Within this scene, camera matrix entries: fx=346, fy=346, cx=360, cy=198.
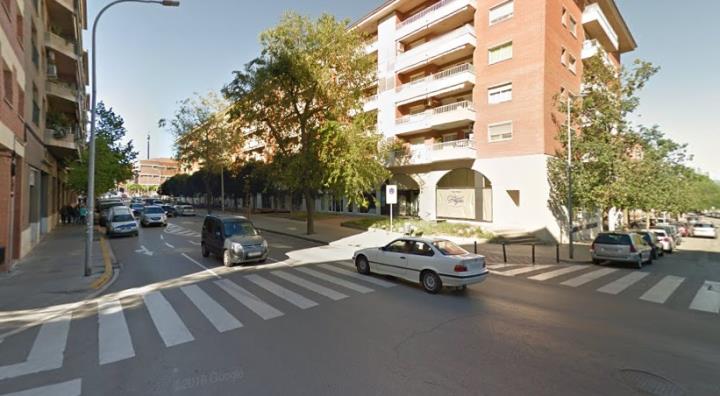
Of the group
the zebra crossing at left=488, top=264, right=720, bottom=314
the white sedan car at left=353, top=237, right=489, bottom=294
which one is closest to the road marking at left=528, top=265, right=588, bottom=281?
the zebra crossing at left=488, top=264, right=720, bottom=314

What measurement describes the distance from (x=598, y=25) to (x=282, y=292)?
3438 centimetres

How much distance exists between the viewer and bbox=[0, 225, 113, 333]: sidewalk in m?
7.85

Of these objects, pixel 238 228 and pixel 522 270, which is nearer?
pixel 522 270

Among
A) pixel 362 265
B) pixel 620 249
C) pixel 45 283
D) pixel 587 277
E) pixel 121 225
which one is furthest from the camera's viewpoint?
pixel 121 225

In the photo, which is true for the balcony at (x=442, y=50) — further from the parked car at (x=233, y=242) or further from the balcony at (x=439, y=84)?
the parked car at (x=233, y=242)

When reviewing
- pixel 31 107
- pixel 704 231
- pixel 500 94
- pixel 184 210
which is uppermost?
pixel 500 94

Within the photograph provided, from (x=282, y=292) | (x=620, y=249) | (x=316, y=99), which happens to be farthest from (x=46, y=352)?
(x=316, y=99)

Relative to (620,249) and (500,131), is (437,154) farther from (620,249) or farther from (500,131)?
(620,249)

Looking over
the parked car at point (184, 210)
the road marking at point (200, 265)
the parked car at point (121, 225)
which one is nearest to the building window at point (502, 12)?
the road marking at point (200, 265)

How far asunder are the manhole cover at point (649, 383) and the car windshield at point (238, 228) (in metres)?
12.2

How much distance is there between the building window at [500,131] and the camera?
80.5 feet

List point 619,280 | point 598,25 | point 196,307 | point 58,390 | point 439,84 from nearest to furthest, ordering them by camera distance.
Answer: point 58,390 → point 196,307 → point 619,280 → point 439,84 → point 598,25

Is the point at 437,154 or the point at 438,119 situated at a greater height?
the point at 438,119

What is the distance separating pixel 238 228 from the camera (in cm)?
1384
